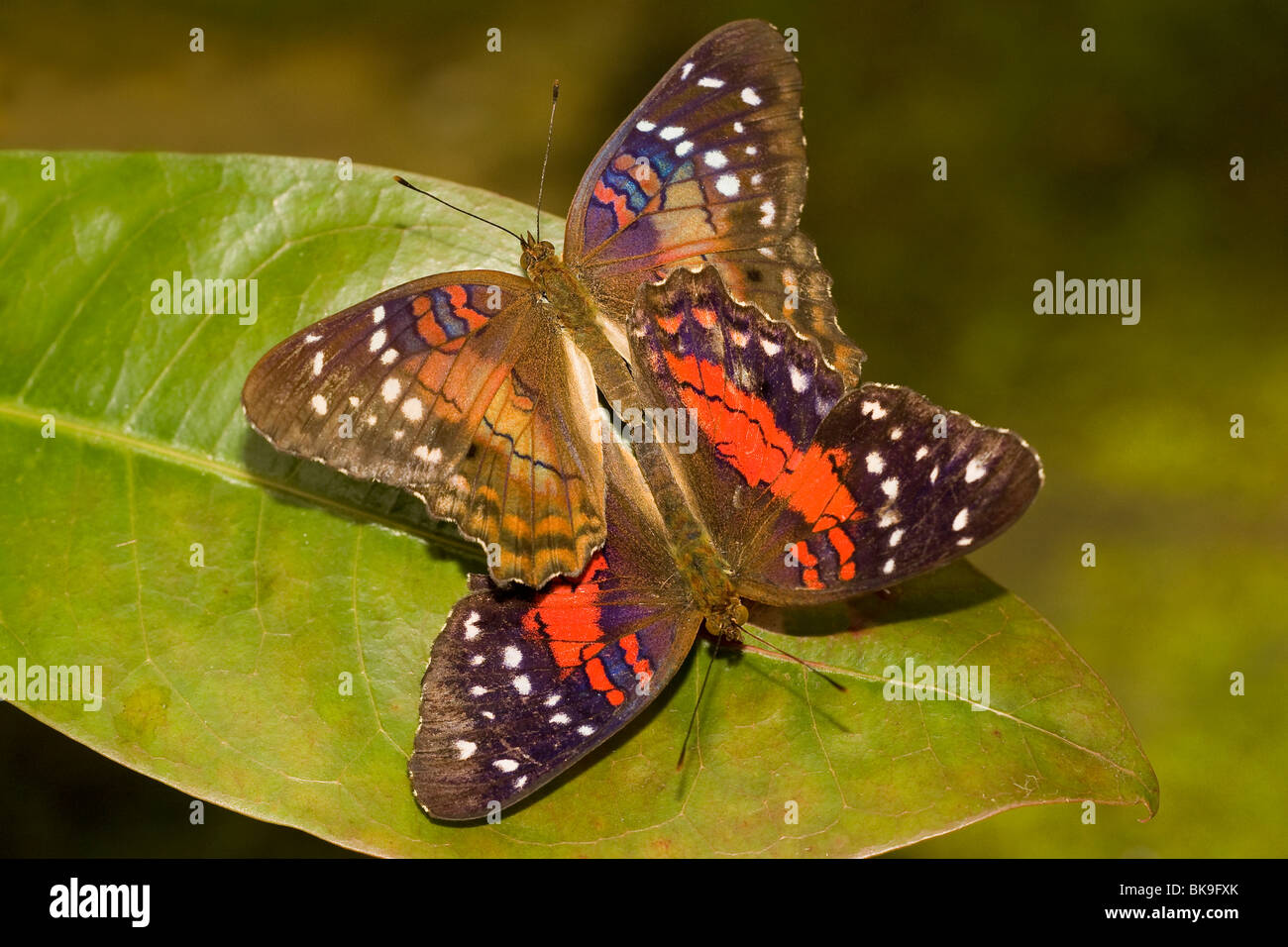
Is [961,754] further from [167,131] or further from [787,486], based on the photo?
[167,131]

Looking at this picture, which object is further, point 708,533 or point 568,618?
point 708,533

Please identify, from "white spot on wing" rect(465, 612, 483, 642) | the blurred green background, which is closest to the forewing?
"white spot on wing" rect(465, 612, 483, 642)

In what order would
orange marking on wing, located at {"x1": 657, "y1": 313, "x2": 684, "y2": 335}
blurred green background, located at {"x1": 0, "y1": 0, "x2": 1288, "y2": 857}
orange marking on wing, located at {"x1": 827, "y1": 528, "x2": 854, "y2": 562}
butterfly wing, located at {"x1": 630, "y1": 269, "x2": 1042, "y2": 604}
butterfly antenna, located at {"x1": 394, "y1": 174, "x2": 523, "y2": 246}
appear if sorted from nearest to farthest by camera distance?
butterfly wing, located at {"x1": 630, "y1": 269, "x2": 1042, "y2": 604}
orange marking on wing, located at {"x1": 827, "y1": 528, "x2": 854, "y2": 562}
butterfly antenna, located at {"x1": 394, "y1": 174, "x2": 523, "y2": 246}
orange marking on wing, located at {"x1": 657, "y1": 313, "x2": 684, "y2": 335}
blurred green background, located at {"x1": 0, "y1": 0, "x2": 1288, "y2": 857}

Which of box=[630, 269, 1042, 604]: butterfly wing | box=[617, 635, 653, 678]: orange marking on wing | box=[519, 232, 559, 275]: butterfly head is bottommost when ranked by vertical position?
box=[617, 635, 653, 678]: orange marking on wing

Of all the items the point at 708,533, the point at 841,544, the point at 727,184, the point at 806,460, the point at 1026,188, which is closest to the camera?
the point at 841,544

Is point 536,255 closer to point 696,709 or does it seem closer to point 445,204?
point 445,204

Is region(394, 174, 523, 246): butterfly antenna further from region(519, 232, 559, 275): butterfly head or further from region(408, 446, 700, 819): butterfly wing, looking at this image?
region(408, 446, 700, 819): butterfly wing

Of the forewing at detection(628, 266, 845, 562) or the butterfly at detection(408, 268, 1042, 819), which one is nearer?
the butterfly at detection(408, 268, 1042, 819)

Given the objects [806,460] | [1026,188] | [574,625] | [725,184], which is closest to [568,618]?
[574,625]
